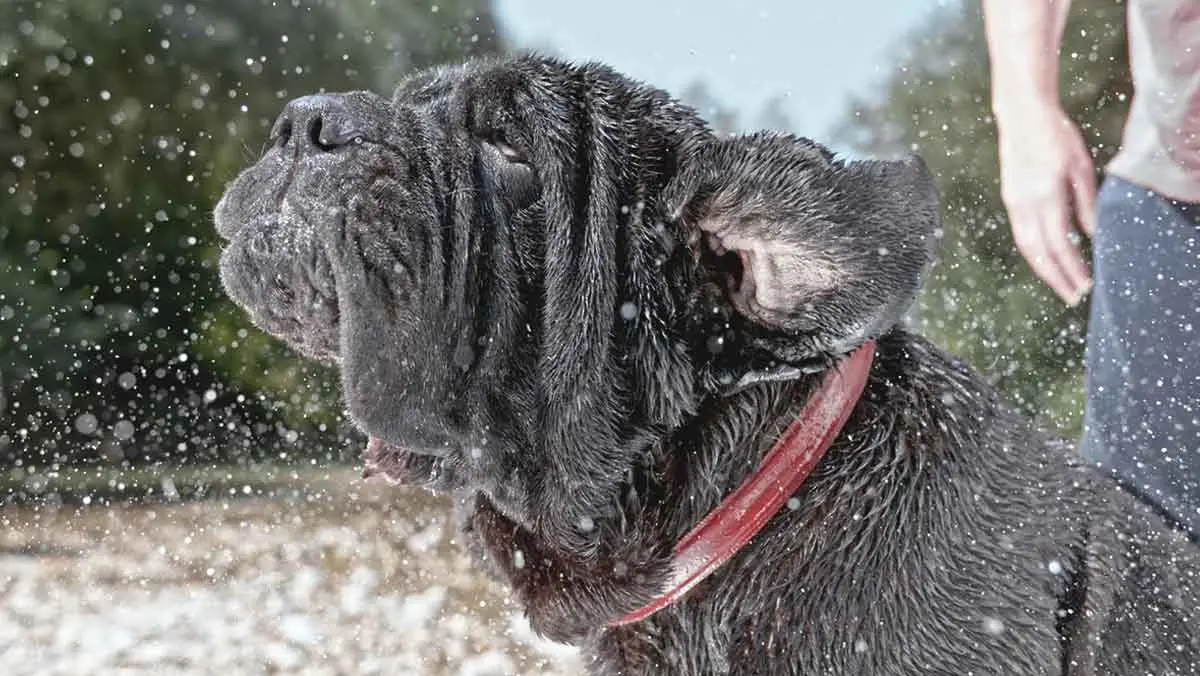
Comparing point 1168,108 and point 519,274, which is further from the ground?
point 1168,108

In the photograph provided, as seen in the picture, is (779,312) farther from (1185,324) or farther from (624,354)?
(1185,324)

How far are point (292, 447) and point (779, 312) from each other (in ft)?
25.4

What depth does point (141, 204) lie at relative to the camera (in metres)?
8.05

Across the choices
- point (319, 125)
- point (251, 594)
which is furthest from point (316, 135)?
point (251, 594)

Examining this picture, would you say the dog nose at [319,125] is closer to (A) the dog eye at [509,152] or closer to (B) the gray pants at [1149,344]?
(A) the dog eye at [509,152]

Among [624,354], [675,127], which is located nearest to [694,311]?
[624,354]

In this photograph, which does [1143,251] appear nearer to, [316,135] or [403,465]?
[403,465]

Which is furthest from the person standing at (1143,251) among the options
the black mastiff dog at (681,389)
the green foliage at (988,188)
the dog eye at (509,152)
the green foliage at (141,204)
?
the green foliage at (141,204)

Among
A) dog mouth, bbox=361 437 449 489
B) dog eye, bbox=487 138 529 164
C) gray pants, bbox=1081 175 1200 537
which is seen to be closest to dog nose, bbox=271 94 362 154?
dog eye, bbox=487 138 529 164

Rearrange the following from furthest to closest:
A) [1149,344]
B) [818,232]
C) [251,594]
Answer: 1. [251,594]
2. [1149,344]
3. [818,232]

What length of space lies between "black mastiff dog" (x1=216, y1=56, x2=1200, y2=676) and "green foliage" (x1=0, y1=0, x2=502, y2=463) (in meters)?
5.87

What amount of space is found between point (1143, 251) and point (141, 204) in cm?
685

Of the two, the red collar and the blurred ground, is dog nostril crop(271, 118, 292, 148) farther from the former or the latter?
the blurred ground

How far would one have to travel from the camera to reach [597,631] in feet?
6.77
